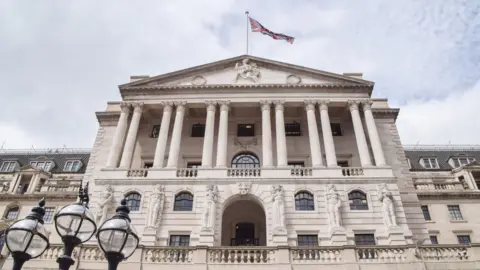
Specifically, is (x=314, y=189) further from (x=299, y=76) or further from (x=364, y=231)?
(x=299, y=76)

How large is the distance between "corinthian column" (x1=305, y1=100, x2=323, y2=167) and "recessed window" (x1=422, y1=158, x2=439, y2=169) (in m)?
28.1

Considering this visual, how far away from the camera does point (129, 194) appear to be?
32812mm

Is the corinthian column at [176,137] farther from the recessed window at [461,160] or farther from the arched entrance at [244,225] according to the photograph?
the recessed window at [461,160]

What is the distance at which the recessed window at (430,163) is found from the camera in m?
57.5

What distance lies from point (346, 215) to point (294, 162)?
9323 millimetres

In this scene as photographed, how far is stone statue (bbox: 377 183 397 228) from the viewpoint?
29.7 m

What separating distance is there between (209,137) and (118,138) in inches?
339

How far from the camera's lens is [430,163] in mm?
58062

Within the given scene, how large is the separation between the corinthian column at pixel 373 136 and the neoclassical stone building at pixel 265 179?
0.41ft

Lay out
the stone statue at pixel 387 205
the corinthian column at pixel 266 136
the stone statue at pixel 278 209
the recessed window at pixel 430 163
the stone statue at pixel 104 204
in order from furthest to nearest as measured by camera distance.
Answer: the recessed window at pixel 430 163, the corinthian column at pixel 266 136, the stone statue at pixel 104 204, the stone statue at pixel 387 205, the stone statue at pixel 278 209

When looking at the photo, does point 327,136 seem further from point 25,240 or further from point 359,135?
point 25,240

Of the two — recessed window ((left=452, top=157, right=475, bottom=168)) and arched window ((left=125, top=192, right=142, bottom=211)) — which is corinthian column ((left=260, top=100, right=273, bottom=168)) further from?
recessed window ((left=452, top=157, right=475, bottom=168))

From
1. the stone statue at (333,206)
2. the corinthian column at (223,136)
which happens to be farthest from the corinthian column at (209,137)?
the stone statue at (333,206)

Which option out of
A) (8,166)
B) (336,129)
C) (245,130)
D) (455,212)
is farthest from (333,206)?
(8,166)
